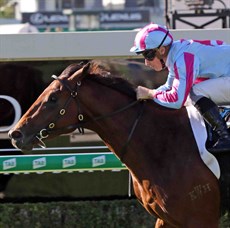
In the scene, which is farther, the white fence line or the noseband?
the white fence line

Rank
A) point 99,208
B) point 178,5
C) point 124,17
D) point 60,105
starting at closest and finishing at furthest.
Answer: point 60,105, point 99,208, point 178,5, point 124,17

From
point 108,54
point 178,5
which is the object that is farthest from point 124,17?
point 108,54

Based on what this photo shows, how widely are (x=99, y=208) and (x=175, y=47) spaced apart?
2.60 meters

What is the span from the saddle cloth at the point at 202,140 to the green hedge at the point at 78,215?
2183 millimetres

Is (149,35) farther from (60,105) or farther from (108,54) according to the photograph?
(108,54)

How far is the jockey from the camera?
17.3 feet

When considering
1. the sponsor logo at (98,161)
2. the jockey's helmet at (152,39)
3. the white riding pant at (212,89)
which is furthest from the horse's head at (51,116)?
the sponsor logo at (98,161)

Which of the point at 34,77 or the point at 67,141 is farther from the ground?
the point at 34,77

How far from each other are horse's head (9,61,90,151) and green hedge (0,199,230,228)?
88.0 inches

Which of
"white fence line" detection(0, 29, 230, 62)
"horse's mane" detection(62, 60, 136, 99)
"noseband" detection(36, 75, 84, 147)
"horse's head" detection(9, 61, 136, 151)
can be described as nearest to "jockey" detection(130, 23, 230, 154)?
"horse's mane" detection(62, 60, 136, 99)

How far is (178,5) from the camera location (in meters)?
12.7

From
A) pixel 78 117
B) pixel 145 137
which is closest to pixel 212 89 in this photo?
pixel 145 137

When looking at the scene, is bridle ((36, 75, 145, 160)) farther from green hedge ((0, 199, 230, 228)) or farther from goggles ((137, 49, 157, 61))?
green hedge ((0, 199, 230, 228))

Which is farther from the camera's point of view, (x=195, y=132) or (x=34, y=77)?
(x=34, y=77)
